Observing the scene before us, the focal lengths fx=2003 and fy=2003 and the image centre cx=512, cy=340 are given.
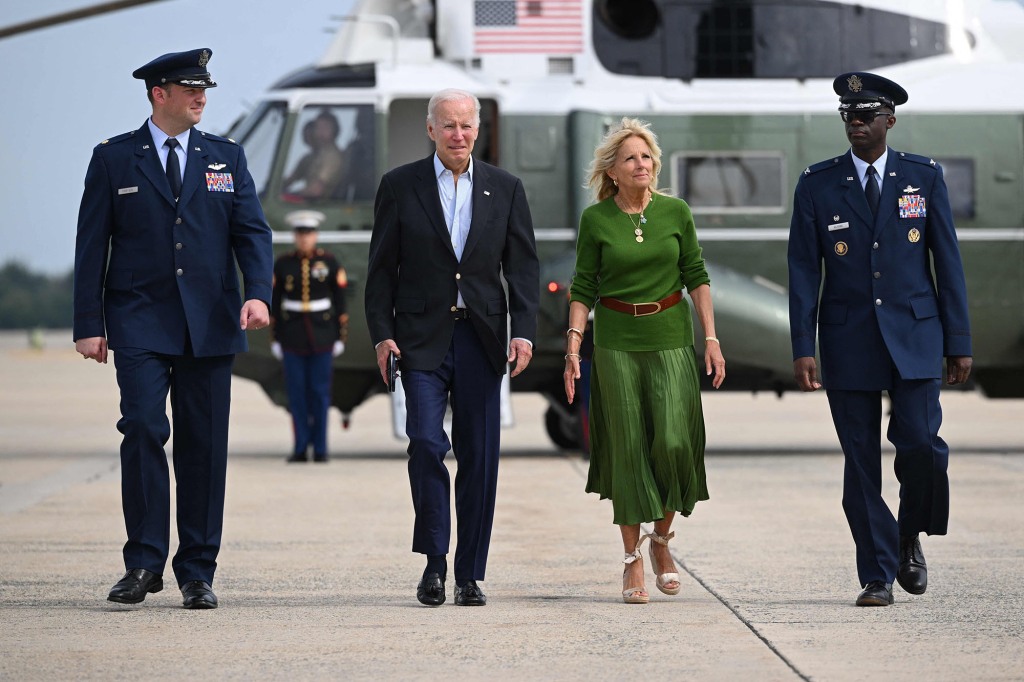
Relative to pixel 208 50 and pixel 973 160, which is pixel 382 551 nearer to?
pixel 208 50

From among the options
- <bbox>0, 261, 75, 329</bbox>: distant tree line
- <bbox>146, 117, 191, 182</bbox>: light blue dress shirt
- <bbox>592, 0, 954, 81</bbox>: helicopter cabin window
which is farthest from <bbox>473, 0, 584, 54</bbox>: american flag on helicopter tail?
<bbox>0, 261, 75, 329</bbox>: distant tree line

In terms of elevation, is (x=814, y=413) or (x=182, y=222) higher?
(x=182, y=222)

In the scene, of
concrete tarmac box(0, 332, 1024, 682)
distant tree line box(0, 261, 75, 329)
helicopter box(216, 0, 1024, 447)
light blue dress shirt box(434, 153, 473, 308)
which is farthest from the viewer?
distant tree line box(0, 261, 75, 329)

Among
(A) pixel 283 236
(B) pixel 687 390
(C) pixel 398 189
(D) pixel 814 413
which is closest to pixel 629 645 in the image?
(B) pixel 687 390

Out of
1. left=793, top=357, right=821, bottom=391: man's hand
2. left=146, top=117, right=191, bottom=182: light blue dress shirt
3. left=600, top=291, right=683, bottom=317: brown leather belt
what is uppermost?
left=146, top=117, right=191, bottom=182: light blue dress shirt

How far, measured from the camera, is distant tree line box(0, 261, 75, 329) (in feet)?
329

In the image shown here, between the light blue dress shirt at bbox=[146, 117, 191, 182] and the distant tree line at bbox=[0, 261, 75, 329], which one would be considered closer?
the light blue dress shirt at bbox=[146, 117, 191, 182]

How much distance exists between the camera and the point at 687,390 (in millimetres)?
7355

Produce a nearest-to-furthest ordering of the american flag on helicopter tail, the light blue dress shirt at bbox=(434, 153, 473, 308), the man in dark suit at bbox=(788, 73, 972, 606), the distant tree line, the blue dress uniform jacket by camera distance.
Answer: the man in dark suit at bbox=(788, 73, 972, 606)
the light blue dress shirt at bbox=(434, 153, 473, 308)
the blue dress uniform jacket
the american flag on helicopter tail
the distant tree line

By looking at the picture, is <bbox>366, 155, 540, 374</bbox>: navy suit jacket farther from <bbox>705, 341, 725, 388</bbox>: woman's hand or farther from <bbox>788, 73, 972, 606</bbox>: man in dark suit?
<bbox>788, 73, 972, 606</bbox>: man in dark suit

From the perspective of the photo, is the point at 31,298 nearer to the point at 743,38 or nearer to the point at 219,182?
the point at 743,38

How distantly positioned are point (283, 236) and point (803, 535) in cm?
629

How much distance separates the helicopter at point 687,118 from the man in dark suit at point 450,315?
721 centimetres

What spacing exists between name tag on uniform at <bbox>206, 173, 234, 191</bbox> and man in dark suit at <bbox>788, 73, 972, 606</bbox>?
2.09 metres
